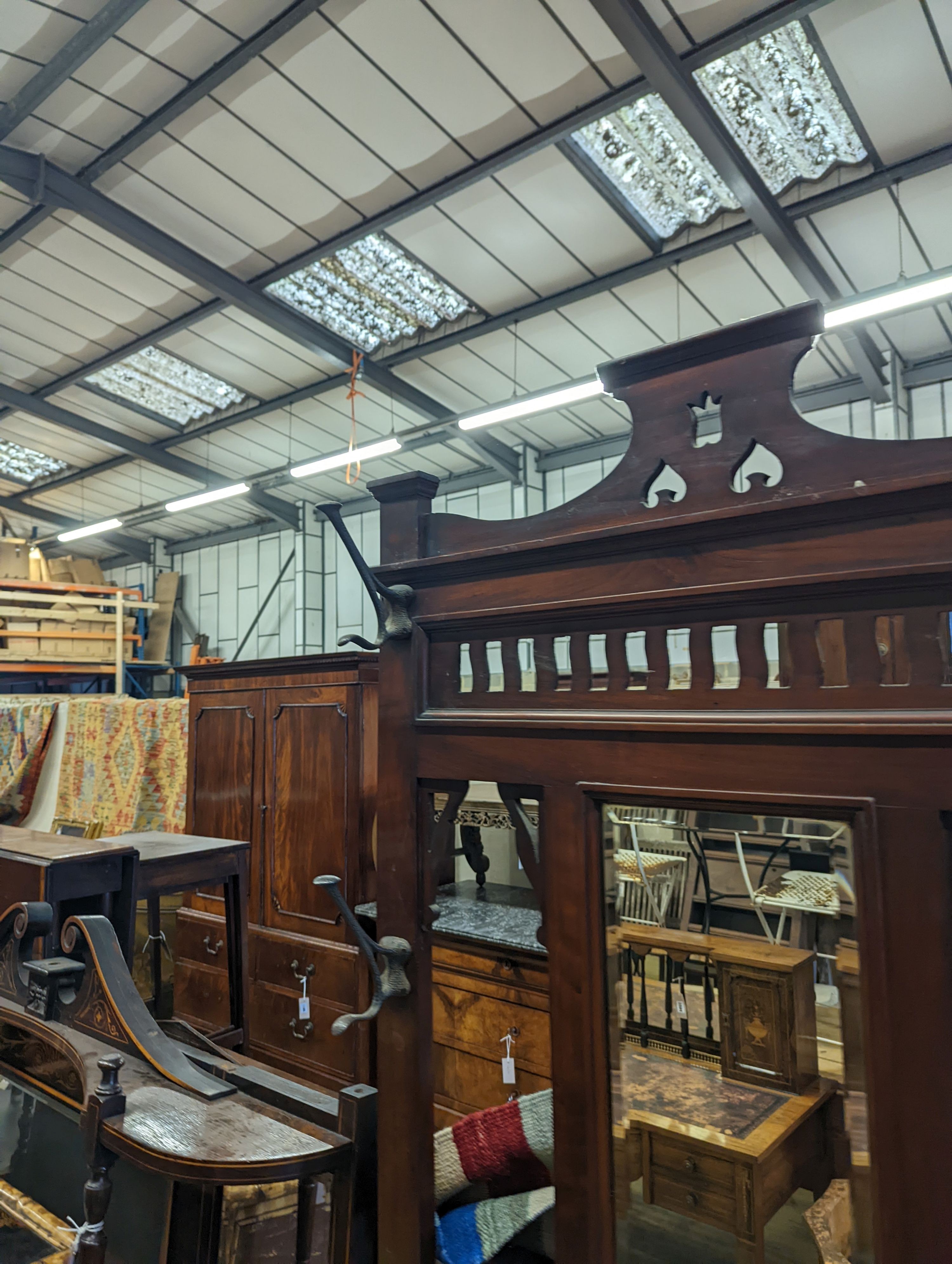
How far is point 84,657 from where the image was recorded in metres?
8.50

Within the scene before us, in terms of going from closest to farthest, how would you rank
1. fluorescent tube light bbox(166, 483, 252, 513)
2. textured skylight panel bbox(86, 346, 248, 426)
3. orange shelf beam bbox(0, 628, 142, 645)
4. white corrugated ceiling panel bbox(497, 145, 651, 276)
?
white corrugated ceiling panel bbox(497, 145, 651, 276) → orange shelf beam bbox(0, 628, 142, 645) → textured skylight panel bbox(86, 346, 248, 426) → fluorescent tube light bbox(166, 483, 252, 513)

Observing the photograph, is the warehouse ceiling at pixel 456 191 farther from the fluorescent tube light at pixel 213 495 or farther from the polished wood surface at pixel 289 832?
the polished wood surface at pixel 289 832

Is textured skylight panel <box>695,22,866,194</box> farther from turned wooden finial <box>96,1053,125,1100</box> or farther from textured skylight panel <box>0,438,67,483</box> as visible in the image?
textured skylight panel <box>0,438,67,483</box>

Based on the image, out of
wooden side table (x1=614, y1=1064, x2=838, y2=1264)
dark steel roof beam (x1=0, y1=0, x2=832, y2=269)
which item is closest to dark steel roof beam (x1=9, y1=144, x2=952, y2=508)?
dark steel roof beam (x1=0, y1=0, x2=832, y2=269)

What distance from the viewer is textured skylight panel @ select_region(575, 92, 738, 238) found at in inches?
195

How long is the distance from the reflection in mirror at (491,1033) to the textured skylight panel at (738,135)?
4186mm

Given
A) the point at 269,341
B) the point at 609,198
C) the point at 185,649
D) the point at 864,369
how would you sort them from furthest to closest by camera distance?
the point at 185,649
the point at 269,341
the point at 864,369
the point at 609,198

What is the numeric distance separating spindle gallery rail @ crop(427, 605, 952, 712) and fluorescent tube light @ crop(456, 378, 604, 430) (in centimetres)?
539

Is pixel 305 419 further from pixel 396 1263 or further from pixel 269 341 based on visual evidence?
pixel 396 1263

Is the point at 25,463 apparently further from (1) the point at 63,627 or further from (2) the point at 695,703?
(2) the point at 695,703

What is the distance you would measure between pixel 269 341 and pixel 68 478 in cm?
617

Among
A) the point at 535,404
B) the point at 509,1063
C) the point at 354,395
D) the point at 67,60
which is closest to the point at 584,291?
the point at 535,404

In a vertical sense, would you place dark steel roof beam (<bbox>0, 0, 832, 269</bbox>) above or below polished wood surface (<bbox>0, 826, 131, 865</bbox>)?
above

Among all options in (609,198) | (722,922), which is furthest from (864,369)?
(722,922)
